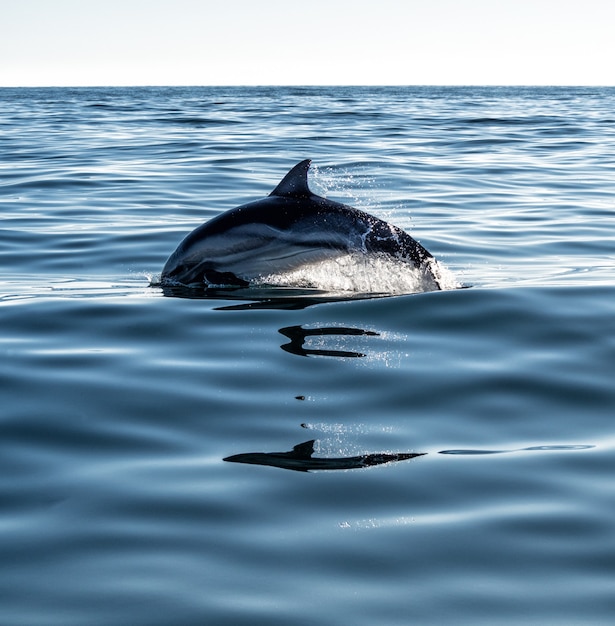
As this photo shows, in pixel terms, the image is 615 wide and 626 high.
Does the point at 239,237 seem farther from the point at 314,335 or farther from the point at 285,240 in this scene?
the point at 314,335

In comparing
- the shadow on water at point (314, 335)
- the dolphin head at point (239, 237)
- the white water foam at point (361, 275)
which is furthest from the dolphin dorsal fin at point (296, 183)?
the shadow on water at point (314, 335)

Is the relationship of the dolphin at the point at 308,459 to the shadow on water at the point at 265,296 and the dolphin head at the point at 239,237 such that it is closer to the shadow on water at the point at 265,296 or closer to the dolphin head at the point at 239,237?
the shadow on water at the point at 265,296

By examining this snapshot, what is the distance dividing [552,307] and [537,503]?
353cm

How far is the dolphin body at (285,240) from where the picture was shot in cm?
799

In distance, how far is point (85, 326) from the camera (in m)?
6.84

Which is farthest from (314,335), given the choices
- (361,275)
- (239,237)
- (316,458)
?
(316,458)

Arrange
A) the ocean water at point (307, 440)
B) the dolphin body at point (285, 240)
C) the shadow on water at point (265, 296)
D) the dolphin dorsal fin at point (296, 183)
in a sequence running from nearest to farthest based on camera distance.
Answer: the ocean water at point (307, 440) < the shadow on water at point (265, 296) < the dolphin dorsal fin at point (296, 183) < the dolphin body at point (285, 240)

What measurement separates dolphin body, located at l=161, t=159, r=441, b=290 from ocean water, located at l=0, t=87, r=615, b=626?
276 mm

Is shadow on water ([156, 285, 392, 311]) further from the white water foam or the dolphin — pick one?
the dolphin

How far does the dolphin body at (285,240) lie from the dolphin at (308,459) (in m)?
3.69

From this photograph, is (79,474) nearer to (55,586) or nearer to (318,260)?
(55,586)

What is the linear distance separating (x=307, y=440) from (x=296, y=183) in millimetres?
3764

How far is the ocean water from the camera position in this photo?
3.19m

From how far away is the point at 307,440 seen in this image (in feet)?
14.8
